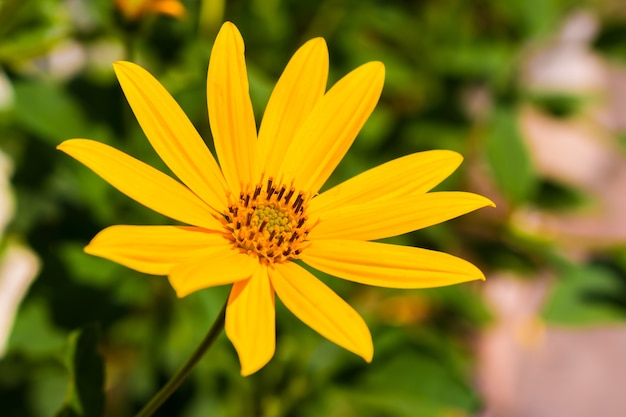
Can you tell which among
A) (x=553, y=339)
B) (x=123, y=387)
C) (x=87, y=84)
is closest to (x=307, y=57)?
(x=87, y=84)

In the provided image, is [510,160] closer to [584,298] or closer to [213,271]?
[584,298]

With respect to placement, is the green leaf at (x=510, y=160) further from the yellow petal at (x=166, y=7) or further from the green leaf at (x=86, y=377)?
the green leaf at (x=86, y=377)

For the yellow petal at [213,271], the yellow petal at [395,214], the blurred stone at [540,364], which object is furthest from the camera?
the blurred stone at [540,364]

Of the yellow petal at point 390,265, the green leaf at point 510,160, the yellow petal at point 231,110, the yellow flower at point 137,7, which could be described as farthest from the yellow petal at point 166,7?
the green leaf at point 510,160

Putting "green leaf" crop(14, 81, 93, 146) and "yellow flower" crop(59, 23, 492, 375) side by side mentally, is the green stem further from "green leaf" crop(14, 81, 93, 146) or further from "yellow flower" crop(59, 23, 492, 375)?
"green leaf" crop(14, 81, 93, 146)

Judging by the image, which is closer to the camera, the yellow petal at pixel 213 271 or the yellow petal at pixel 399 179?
the yellow petal at pixel 213 271

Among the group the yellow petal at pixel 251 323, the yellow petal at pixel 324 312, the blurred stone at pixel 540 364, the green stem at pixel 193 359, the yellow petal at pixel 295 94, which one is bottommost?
the blurred stone at pixel 540 364

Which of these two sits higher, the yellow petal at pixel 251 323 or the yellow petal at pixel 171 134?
the yellow petal at pixel 171 134

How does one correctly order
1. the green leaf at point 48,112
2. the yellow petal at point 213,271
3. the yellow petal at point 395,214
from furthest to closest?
1. the green leaf at point 48,112
2. the yellow petal at point 395,214
3. the yellow petal at point 213,271

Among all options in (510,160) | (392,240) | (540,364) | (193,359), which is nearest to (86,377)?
(193,359)
